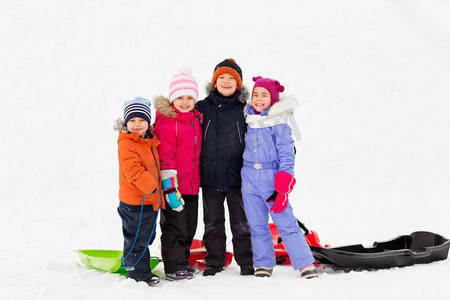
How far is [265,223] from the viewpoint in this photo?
4586 millimetres

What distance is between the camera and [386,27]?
34.8ft

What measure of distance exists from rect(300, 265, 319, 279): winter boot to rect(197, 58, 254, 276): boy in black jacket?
1.75 ft

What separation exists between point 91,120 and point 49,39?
9.85 feet

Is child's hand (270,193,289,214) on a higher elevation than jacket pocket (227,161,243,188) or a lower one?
lower

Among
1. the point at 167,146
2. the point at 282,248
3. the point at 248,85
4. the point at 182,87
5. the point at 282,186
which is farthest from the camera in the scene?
the point at 248,85

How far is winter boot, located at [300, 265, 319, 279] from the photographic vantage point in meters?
4.26

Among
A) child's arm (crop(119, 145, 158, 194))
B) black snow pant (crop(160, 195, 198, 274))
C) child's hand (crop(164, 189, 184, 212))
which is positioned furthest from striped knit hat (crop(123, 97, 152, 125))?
black snow pant (crop(160, 195, 198, 274))

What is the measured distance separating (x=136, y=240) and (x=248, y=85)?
2342 millimetres

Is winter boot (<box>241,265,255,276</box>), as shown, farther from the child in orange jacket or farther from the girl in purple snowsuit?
the child in orange jacket

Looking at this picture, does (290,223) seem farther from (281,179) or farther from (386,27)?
(386,27)

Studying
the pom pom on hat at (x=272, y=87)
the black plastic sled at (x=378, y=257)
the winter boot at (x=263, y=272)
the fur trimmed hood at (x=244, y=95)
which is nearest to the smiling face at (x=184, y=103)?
the fur trimmed hood at (x=244, y=95)

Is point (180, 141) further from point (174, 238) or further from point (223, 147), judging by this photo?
point (174, 238)

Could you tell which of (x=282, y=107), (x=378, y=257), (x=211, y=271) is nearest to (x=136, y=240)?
(x=211, y=271)

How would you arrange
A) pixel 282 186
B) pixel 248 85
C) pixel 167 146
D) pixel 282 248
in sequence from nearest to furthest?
pixel 282 186, pixel 167 146, pixel 282 248, pixel 248 85
